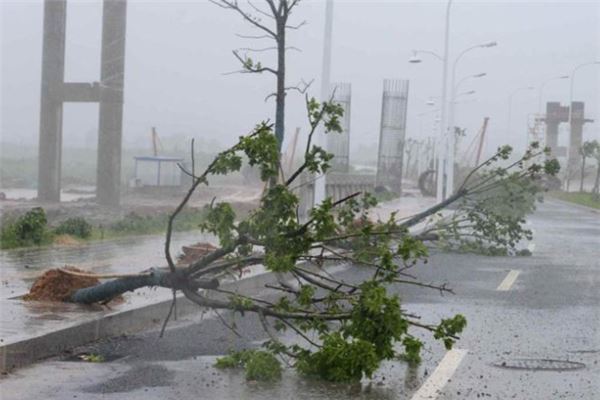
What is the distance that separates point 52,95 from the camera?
24141 mm

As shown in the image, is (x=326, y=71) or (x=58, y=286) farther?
(x=326, y=71)

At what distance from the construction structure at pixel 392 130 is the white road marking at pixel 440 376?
37848mm

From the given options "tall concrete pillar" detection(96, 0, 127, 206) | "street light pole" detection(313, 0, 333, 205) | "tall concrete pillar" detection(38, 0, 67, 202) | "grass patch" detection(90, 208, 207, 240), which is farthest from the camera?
"street light pole" detection(313, 0, 333, 205)

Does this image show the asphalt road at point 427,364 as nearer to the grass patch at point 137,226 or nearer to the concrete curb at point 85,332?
the concrete curb at point 85,332

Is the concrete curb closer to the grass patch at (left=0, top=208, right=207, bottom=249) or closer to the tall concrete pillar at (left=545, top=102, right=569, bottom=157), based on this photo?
the grass patch at (left=0, top=208, right=207, bottom=249)

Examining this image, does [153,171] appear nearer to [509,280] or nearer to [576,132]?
[509,280]

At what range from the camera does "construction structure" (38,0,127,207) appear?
24.1m

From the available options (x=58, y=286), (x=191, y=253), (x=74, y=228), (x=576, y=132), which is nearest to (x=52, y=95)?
(x=74, y=228)

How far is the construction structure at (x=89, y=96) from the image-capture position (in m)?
24.1

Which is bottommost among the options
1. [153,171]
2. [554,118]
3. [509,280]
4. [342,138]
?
[509,280]

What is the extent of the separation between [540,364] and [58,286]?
4.49 meters

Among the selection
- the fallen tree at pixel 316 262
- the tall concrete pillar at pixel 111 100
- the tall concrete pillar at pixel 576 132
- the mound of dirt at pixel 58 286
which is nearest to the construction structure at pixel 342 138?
the tall concrete pillar at pixel 111 100

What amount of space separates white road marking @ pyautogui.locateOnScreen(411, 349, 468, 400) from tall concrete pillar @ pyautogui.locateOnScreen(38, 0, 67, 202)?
15.2m

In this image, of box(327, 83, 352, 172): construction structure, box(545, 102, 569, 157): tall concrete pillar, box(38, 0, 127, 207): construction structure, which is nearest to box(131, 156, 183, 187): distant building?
box(38, 0, 127, 207): construction structure
